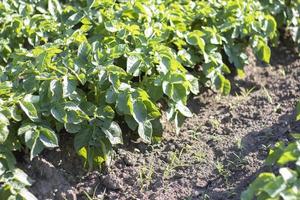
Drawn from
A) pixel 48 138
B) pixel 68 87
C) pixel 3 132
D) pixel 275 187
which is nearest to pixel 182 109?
pixel 68 87

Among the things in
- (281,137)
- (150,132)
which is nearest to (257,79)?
(281,137)

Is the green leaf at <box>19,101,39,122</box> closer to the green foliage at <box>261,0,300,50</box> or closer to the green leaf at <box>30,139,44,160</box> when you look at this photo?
the green leaf at <box>30,139,44,160</box>

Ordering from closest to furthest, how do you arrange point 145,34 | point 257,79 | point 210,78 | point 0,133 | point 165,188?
point 0,133
point 165,188
point 145,34
point 210,78
point 257,79

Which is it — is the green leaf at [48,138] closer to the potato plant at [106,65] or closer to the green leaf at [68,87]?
the potato plant at [106,65]

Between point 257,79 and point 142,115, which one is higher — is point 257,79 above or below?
below

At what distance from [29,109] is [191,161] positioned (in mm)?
893

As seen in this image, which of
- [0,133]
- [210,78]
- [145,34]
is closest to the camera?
[0,133]

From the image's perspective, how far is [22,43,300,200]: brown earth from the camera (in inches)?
131

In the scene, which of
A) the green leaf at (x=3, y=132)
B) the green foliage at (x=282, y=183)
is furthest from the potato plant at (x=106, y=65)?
the green foliage at (x=282, y=183)

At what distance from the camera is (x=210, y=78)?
395cm

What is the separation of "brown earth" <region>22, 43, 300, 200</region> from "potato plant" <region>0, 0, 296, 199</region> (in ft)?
0.34

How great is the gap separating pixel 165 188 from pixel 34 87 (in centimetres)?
83

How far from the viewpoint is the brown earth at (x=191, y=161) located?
131 inches

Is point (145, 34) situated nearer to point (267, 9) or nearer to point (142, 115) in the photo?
point (142, 115)
